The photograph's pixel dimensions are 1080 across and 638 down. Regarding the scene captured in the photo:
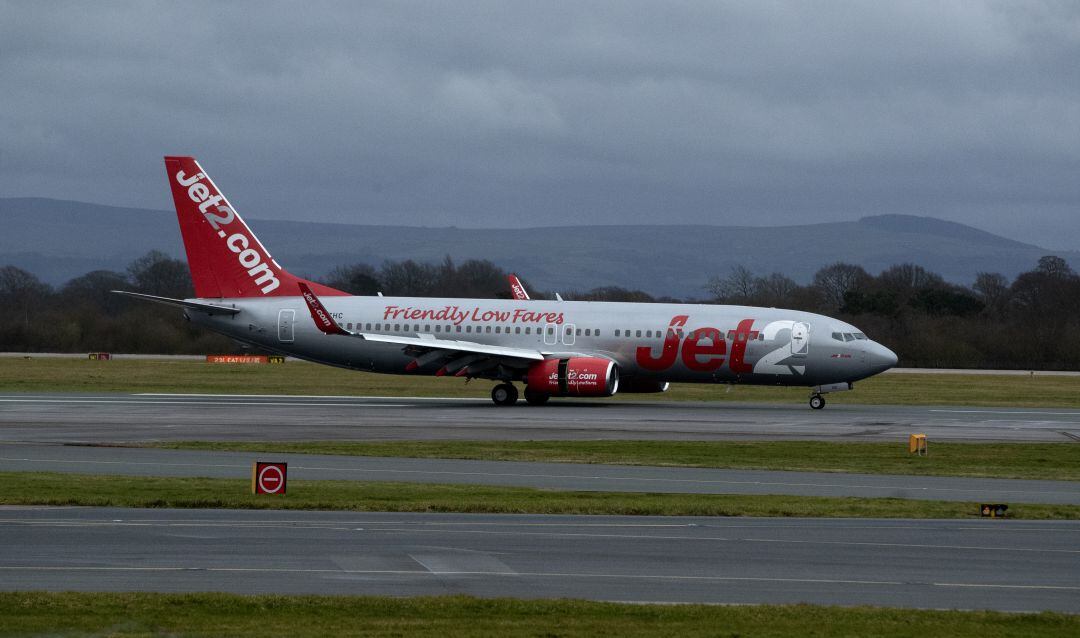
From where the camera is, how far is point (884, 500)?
23.3 metres

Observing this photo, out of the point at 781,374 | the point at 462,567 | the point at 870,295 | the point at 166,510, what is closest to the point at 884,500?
the point at 462,567

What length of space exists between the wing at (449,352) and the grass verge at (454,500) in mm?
23544

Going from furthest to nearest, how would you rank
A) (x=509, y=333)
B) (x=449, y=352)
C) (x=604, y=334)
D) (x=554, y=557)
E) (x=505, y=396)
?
(x=509, y=333), (x=505, y=396), (x=604, y=334), (x=449, y=352), (x=554, y=557)

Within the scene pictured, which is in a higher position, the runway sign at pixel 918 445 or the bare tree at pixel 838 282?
the bare tree at pixel 838 282

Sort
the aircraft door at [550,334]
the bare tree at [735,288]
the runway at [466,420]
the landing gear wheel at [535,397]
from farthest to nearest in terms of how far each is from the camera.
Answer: the bare tree at [735,288] < the aircraft door at [550,334] < the landing gear wheel at [535,397] < the runway at [466,420]

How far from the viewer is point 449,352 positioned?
48.6 metres

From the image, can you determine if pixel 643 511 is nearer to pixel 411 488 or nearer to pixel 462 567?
pixel 411 488

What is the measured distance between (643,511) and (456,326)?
99.3 feet

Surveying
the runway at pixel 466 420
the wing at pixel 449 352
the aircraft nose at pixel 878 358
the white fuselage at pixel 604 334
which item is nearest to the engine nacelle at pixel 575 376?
the wing at pixel 449 352

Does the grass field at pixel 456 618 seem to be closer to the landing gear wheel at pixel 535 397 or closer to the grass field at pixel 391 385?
the landing gear wheel at pixel 535 397

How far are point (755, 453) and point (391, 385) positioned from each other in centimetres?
3411

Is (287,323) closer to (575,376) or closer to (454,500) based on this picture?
(575,376)

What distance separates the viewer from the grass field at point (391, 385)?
5684 cm

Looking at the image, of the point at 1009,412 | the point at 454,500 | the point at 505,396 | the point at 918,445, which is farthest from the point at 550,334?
the point at 454,500
